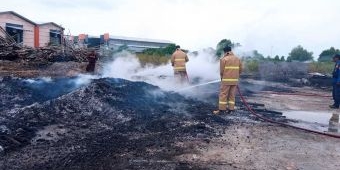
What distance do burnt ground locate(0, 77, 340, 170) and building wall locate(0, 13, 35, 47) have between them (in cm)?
1115

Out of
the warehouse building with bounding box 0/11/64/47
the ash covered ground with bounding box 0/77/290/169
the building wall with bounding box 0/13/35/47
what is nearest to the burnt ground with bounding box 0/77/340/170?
the ash covered ground with bounding box 0/77/290/169

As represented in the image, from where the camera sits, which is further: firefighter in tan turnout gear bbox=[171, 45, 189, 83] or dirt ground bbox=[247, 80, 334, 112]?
firefighter in tan turnout gear bbox=[171, 45, 189, 83]

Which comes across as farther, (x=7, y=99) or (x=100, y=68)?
(x=100, y=68)

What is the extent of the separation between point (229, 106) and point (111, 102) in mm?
2958

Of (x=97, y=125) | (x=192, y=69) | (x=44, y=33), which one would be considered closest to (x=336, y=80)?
(x=192, y=69)

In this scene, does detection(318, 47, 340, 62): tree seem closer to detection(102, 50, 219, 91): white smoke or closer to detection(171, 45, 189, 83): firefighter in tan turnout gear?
detection(102, 50, 219, 91): white smoke

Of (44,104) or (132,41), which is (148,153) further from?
(132,41)

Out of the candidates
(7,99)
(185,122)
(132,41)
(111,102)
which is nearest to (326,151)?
(185,122)

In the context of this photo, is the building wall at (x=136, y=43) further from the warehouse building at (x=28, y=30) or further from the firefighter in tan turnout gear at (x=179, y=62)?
the firefighter in tan turnout gear at (x=179, y=62)

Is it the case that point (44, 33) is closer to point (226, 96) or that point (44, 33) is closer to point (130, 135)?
point (226, 96)

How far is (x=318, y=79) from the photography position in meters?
22.2

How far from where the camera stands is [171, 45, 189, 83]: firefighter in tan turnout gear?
13.5 metres

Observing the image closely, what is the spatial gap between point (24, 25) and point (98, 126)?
16.7m

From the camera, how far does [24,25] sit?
72.6ft
